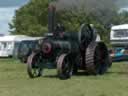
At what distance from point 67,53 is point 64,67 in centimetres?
52

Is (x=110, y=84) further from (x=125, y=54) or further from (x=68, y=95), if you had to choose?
(x=125, y=54)

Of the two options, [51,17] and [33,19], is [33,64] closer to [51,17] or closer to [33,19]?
[51,17]

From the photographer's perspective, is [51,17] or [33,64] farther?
[33,64]

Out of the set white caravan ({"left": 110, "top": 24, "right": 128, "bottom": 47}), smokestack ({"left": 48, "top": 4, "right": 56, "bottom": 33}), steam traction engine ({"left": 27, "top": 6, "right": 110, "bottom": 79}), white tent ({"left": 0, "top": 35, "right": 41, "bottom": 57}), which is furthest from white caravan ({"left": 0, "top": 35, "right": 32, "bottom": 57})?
smokestack ({"left": 48, "top": 4, "right": 56, "bottom": 33})

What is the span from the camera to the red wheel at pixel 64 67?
16.4 m

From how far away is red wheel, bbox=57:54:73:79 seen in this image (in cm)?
1636

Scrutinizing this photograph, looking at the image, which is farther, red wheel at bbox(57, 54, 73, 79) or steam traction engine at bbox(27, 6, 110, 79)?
steam traction engine at bbox(27, 6, 110, 79)

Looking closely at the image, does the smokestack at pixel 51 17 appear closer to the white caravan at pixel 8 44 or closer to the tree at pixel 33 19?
the white caravan at pixel 8 44

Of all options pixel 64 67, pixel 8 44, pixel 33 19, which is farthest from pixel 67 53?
pixel 33 19

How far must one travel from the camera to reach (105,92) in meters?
11.7

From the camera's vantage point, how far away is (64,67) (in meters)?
16.7

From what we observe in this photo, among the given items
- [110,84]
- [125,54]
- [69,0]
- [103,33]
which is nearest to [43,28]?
[103,33]

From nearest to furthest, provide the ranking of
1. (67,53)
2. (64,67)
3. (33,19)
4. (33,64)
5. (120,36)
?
(64,67) < (67,53) < (33,64) < (120,36) < (33,19)

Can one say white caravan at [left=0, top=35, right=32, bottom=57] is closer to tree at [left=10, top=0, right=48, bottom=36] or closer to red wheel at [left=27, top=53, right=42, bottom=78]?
tree at [left=10, top=0, right=48, bottom=36]
